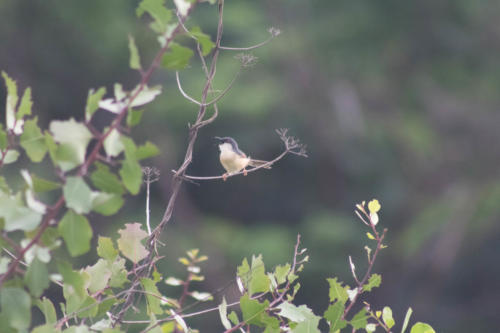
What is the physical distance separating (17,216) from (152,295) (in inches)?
16.2

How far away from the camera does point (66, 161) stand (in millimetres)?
1155

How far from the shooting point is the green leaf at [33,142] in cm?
121

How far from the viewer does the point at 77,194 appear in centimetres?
113

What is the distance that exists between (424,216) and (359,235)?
0.87m

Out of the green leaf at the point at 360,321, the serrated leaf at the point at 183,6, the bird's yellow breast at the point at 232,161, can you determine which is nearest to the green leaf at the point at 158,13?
the serrated leaf at the point at 183,6

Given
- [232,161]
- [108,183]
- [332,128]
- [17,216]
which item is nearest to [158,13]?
[108,183]

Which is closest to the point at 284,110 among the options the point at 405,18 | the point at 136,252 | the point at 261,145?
the point at 261,145

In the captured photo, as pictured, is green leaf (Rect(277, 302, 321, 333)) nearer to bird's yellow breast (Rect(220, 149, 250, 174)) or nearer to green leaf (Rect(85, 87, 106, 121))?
green leaf (Rect(85, 87, 106, 121))

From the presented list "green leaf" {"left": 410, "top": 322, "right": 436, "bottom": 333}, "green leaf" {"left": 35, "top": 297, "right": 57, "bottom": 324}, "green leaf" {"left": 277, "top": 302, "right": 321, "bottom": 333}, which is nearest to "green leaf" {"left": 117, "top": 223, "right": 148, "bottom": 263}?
"green leaf" {"left": 35, "top": 297, "right": 57, "bottom": 324}

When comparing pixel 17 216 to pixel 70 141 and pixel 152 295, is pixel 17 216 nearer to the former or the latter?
pixel 70 141

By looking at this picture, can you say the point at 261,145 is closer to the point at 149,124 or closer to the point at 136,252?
the point at 149,124

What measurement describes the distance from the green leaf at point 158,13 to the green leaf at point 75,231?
32 cm

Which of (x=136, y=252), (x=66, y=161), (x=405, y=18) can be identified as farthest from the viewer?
(x=405, y=18)

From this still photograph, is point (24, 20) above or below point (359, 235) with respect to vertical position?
above
